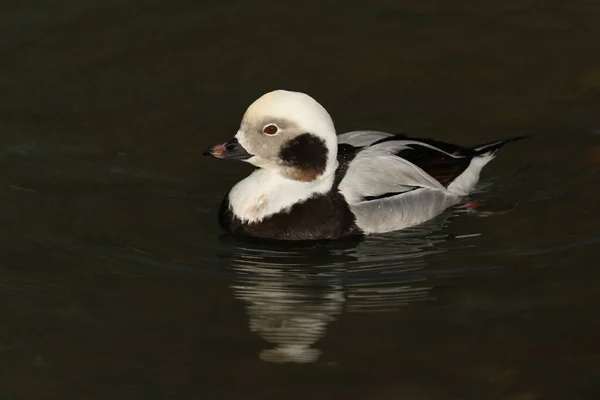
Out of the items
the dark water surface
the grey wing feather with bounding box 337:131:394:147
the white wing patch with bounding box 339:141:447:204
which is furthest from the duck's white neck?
the grey wing feather with bounding box 337:131:394:147

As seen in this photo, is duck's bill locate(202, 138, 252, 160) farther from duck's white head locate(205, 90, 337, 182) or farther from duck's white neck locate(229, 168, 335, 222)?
duck's white neck locate(229, 168, 335, 222)

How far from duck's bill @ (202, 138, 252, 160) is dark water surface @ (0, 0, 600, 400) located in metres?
0.57

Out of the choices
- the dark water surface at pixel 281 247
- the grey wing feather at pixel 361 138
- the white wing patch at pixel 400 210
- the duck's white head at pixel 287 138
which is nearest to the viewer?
the dark water surface at pixel 281 247

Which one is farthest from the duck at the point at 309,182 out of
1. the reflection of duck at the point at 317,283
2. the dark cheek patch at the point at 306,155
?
the reflection of duck at the point at 317,283

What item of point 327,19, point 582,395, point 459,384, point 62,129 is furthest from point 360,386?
point 327,19

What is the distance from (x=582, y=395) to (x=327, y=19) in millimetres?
7021

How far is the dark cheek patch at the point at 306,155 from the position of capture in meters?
9.50

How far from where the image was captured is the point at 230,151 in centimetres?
951

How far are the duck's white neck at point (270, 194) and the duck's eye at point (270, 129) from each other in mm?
362

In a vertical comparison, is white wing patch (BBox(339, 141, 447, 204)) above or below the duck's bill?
below

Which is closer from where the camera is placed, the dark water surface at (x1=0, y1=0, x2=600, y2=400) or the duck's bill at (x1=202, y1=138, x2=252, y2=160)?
the dark water surface at (x1=0, y1=0, x2=600, y2=400)

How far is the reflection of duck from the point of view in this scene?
7.73 metres

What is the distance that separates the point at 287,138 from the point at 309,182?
1.23 feet

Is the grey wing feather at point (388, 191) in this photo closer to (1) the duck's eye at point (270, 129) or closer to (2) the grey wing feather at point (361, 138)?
(2) the grey wing feather at point (361, 138)
